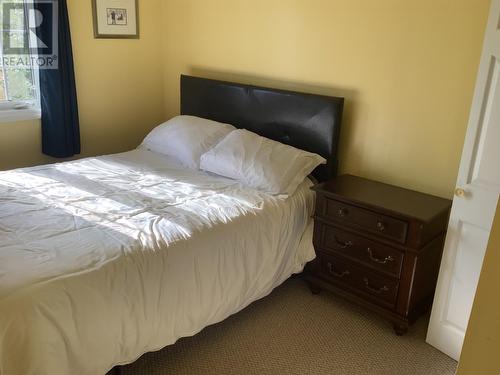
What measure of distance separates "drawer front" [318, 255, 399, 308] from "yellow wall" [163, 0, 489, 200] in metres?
0.58

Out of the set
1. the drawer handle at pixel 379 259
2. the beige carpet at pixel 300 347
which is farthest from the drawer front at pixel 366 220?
the beige carpet at pixel 300 347

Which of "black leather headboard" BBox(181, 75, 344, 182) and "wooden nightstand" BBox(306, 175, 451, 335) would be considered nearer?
"wooden nightstand" BBox(306, 175, 451, 335)

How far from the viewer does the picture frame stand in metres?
3.38

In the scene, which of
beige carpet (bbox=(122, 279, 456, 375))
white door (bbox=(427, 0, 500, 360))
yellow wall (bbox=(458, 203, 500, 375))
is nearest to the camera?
yellow wall (bbox=(458, 203, 500, 375))

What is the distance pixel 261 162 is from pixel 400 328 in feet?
3.85

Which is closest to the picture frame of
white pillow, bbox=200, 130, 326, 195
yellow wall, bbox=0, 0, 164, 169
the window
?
yellow wall, bbox=0, 0, 164, 169

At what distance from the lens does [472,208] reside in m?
1.97

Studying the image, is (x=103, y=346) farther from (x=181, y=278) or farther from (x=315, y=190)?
(x=315, y=190)

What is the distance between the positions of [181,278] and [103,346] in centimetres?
42

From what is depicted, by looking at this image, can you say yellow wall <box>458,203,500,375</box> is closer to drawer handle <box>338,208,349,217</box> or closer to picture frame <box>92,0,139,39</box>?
drawer handle <box>338,208,349,217</box>

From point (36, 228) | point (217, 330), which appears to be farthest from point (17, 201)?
point (217, 330)

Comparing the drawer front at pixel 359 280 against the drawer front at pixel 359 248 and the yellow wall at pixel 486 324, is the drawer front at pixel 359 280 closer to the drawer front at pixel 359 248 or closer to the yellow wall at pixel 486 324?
the drawer front at pixel 359 248

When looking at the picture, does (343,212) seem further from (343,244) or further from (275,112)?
(275,112)

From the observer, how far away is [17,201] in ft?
7.50
